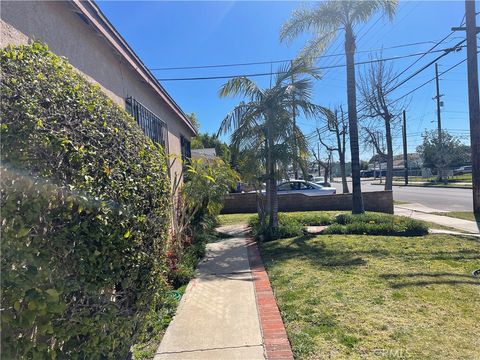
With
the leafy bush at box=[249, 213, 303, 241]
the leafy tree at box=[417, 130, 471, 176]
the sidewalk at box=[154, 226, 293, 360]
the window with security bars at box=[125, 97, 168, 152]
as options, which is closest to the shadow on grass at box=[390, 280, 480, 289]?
the sidewalk at box=[154, 226, 293, 360]

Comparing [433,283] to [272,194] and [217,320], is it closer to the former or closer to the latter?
[217,320]

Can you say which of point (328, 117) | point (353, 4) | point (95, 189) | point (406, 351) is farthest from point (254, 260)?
point (353, 4)

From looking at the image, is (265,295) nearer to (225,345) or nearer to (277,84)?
(225,345)

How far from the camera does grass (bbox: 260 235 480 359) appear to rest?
3.35 m

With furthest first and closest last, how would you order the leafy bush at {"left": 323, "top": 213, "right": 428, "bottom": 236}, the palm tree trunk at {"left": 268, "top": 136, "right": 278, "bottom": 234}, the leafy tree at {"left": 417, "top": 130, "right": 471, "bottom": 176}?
the leafy tree at {"left": 417, "top": 130, "right": 471, "bottom": 176} < the palm tree trunk at {"left": 268, "top": 136, "right": 278, "bottom": 234} < the leafy bush at {"left": 323, "top": 213, "right": 428, "bottom": 236}

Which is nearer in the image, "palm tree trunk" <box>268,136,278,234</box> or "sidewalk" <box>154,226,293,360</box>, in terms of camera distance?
"sidewalk" <box>154,226,293,360</box>

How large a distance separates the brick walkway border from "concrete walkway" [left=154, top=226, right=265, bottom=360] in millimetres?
70

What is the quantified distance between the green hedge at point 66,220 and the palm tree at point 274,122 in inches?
286

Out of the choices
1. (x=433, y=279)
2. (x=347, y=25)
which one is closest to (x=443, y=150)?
(x=347, y=25)

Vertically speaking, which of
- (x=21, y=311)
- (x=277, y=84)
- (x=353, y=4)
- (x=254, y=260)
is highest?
(x=353, y=4)

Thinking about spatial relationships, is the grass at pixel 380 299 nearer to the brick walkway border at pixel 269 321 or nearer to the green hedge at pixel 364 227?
the brick walkway border at pixel 269 321

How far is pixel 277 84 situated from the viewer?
990 cm

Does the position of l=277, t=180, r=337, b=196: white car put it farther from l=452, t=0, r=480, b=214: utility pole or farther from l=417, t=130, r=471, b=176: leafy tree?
l=417, t=130, r=471, b=176: leafy tree

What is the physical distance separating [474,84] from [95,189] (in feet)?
45.7
